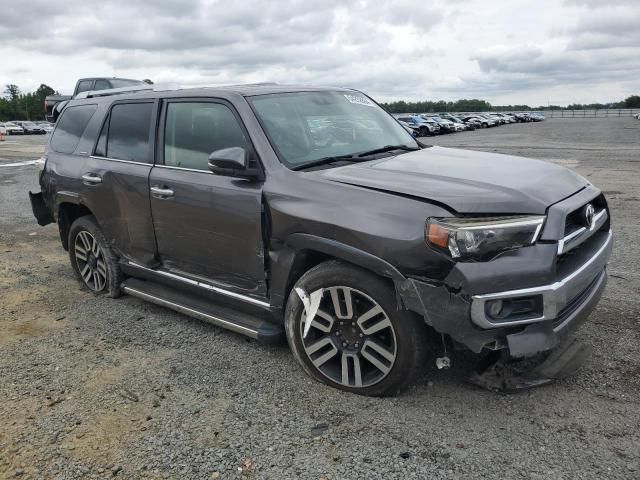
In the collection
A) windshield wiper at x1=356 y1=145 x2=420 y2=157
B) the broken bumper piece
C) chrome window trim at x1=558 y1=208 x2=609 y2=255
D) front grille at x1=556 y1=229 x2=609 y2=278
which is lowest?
the broken bumper piece

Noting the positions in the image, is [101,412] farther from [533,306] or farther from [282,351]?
[533,306]

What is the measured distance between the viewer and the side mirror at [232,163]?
3453mm

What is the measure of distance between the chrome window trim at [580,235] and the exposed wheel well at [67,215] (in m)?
4.24

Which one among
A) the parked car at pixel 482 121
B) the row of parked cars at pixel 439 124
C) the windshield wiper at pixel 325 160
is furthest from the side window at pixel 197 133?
the parked car at pixel 482 121

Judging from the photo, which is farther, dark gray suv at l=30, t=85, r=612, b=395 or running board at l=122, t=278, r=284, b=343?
running board at l=122, t=278, r=284, b=343

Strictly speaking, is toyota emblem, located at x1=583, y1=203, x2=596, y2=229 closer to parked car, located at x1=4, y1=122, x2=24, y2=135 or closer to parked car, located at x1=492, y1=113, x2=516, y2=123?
parked car, located at x1=4, y1=122, x2=24, y2=135

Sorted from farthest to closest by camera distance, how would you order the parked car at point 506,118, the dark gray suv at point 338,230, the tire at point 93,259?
the parked car at point 506,118 < the tire at point 93,259 < the dark gray suv at point 338,230

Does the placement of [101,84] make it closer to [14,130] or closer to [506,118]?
[14,130]

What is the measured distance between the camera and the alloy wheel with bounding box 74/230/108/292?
16.9ft

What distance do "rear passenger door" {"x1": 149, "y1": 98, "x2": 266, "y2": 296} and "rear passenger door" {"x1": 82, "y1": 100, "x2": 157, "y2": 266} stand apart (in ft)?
0.48

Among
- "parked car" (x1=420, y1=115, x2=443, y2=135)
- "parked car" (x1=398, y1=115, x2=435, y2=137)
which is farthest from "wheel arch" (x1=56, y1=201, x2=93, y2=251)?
"parked car" (x1=420, y1=115, x2=443, y2=135)

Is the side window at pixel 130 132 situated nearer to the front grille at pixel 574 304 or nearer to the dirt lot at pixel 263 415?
the dirt lot at pixel 263 415

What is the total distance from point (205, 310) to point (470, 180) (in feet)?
6.82

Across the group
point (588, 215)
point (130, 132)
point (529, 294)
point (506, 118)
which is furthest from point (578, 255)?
point (506, 118)
